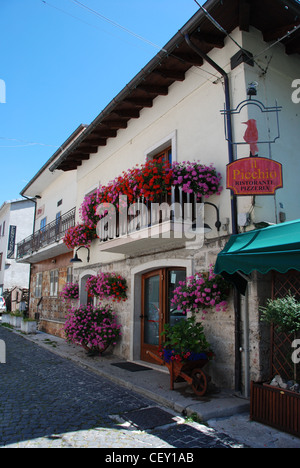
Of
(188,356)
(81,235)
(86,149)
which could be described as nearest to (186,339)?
(188,356)

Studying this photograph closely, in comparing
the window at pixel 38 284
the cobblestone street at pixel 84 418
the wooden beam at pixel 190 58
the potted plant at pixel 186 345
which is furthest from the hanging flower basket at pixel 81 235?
the window at pixel 38 284

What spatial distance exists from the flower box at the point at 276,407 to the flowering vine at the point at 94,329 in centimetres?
482

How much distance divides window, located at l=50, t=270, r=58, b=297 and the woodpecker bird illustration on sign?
11.3 meters

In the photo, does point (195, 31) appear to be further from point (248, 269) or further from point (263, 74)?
point (248, 269)

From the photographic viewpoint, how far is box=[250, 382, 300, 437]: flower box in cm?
395

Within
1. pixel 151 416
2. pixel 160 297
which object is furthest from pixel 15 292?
pixel 151 416

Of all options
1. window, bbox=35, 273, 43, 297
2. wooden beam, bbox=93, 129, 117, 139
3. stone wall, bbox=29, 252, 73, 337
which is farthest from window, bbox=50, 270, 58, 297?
wooden beam, bbox=93, 129, 117, 139

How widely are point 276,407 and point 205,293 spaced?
202cm

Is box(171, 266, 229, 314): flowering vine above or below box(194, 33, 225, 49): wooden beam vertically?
below

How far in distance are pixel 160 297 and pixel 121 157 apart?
13.5 ft

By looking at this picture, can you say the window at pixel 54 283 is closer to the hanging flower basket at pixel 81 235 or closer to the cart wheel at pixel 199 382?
the hanging flower basket at pixel 81 235

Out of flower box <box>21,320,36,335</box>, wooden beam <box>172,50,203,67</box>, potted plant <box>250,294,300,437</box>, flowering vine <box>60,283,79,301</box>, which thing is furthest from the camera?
flower box <box>21,320,36,335</box>

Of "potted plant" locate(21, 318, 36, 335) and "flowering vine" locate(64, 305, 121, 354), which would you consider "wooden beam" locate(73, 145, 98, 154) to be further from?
"potted plant" locate(21, 318, 36, 335)
